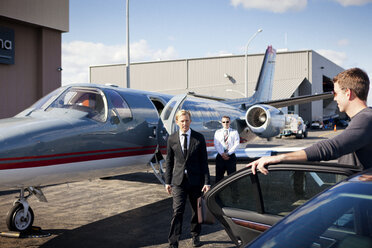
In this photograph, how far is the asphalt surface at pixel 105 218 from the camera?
5.18 metres

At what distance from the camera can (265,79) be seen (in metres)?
15.5

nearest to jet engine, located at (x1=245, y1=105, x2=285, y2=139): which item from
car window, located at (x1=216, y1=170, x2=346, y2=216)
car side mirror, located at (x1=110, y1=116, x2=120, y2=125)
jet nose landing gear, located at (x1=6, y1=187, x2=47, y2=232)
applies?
car window, located at (x1=216, y1=170, x2=346, y2=216)

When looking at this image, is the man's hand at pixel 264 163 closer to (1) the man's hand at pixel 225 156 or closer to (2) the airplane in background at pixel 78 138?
(2) the airplane in background at pixel 78 138

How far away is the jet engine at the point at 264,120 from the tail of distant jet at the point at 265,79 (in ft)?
11.7

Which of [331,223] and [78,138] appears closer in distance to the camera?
[331,223]

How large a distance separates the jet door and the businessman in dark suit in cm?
222

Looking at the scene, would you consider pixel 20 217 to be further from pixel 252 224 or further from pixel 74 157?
pixel 252 224

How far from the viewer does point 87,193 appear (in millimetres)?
8633

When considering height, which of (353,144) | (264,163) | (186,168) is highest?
(353,144)

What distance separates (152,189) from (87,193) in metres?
1.56

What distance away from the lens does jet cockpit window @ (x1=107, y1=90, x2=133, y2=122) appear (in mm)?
6680

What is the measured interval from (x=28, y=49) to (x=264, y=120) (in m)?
11.5

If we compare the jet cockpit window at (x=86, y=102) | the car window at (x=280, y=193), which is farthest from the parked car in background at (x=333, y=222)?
the jet cockpit window at (x=86, y=102)

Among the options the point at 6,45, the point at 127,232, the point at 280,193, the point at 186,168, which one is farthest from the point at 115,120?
the point at 6,45
